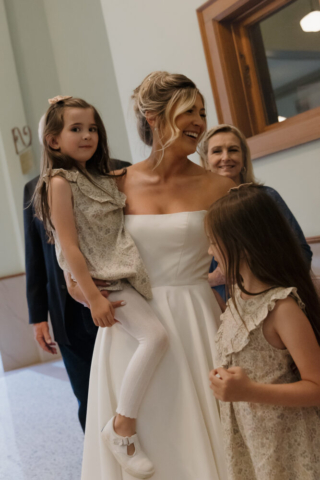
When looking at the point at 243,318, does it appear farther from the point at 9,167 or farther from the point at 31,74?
the point at 31,74

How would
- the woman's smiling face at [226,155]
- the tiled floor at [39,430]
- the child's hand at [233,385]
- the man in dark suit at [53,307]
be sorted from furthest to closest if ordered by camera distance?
the tiled floor at [39,430]
the man in dark suit at [53,307]
the woman's smiling face at [226,155]
the child's hand at [233,385]

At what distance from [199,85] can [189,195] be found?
1553mm

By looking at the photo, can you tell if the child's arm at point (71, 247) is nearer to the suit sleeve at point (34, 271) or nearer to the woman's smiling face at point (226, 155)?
the woman's smiling face at point (226, 155)

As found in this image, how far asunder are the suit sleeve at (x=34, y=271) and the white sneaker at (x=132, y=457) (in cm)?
113

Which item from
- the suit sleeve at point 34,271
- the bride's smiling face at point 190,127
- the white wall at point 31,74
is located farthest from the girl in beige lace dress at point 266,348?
the white wall at point 31,74

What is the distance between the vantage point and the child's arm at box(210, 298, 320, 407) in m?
1.14

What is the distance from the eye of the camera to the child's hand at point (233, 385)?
113 cm

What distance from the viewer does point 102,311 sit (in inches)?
57.5

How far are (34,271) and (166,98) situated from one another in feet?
4.22

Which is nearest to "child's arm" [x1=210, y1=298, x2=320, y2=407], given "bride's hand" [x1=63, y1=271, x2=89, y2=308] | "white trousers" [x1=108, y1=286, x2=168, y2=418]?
"white trousers" [x1=108, y1=286, x2=168, y2=418]

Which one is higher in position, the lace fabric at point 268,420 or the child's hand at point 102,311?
the child's hand at point 102,311

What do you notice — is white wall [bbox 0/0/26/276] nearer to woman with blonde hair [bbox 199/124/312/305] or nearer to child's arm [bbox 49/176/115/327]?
woman with blonde hair [bbox 199/124/312/305]

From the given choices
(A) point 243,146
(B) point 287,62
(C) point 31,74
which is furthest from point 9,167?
(A) point 243,146

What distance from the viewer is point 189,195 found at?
1633 mm
